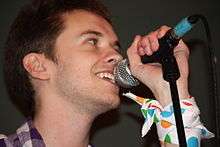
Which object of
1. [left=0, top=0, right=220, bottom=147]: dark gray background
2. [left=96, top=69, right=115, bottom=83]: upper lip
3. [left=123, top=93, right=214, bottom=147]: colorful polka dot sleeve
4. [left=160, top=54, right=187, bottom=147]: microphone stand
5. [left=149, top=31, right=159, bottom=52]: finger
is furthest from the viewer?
[left=0, top=0, right=220, bottom=147]: dark gray background

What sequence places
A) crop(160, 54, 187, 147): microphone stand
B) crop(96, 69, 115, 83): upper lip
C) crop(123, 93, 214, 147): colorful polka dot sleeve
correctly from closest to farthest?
crop(160, 54, 187, 147): microphone stand → crop(123, 93, 214, 147): colorful polka dot sleeve → crop(96, 69, 115, 83): upper lip

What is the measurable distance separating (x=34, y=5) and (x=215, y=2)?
0.89 m

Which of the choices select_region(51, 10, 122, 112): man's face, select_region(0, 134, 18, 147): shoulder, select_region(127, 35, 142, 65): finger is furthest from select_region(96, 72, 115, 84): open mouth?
select_region(0, 134, 18, 147): shoulder

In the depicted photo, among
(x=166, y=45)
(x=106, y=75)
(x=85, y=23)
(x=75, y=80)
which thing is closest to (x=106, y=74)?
(x=106, y=75)

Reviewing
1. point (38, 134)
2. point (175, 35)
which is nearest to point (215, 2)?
point (175, 35)

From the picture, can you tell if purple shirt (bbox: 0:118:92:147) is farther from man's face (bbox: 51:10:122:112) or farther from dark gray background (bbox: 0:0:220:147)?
dark gray background (bbox: 0:0:220:147)

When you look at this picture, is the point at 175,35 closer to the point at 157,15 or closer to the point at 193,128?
the point at 193,128

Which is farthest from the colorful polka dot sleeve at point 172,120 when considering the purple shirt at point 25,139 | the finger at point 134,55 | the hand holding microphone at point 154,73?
the purple shirt at point 25,139

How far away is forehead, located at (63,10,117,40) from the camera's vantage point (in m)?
1.26

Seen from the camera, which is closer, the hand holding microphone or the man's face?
the hand holding microphone

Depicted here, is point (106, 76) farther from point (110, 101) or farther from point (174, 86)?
point (174, 86)

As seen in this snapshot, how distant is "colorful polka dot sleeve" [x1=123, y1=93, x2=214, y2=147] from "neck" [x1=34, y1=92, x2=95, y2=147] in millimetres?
305

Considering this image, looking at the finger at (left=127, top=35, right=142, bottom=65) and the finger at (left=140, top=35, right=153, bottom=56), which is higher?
the finger at (left=140, top=35, right=153, bottom=56)

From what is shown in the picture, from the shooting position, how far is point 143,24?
156 centimetres
